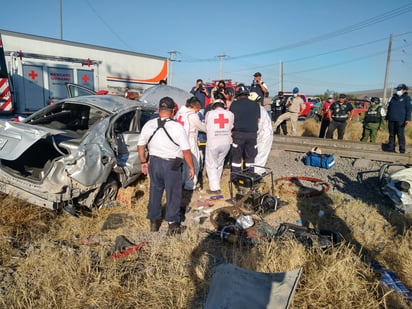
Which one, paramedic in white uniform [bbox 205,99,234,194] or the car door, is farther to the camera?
paramedic in white uniform [bbox 205,99,234,194]

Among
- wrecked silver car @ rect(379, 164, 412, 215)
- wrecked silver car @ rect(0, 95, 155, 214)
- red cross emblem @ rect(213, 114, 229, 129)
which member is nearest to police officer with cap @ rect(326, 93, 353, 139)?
wrecked silver car @ rect(379, 164, 412, 215)

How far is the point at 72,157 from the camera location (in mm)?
3959

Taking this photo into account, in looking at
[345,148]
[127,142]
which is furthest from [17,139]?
[345,148]

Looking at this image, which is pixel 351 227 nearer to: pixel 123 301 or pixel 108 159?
pixel 123 301

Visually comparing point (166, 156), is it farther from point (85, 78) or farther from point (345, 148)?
point (85, 78)

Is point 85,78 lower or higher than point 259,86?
higher

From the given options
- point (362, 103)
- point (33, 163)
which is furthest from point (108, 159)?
point (362, 103)

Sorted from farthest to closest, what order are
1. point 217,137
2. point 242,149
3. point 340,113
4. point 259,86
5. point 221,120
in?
point 340,113 → point 259,86 → point 242,149 → point 217,137 → point 221,120

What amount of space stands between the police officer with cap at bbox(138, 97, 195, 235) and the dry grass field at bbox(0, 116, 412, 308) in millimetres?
366

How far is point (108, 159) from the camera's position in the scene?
4.27 m

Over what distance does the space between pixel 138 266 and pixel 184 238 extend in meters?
0.74

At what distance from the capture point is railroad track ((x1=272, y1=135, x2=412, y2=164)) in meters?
7.57

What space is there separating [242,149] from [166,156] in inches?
80.2

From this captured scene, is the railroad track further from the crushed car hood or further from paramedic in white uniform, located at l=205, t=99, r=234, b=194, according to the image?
the crushed car hood
